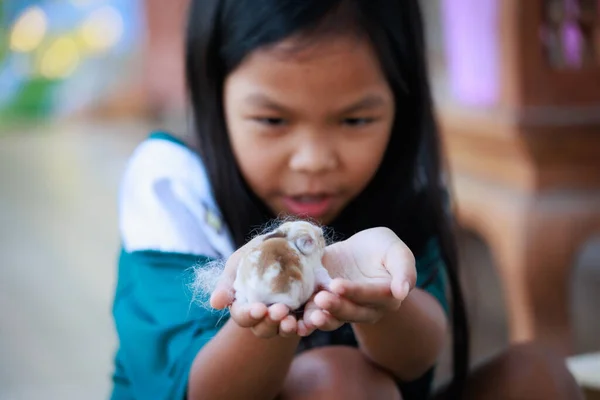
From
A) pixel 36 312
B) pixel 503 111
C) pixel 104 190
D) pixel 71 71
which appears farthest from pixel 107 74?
pixel 503 111

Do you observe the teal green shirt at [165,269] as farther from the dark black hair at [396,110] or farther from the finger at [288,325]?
the finger at [288,325]

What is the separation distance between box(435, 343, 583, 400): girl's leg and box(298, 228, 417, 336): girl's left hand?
13.5 inches

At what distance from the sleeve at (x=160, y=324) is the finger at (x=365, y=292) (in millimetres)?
213

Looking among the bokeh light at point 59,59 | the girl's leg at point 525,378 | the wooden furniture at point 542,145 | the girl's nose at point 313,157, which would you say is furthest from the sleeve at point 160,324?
the bokeh light at point 59,59

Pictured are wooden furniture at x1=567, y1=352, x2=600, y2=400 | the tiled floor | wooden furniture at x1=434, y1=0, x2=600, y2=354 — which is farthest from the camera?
the tiled floor

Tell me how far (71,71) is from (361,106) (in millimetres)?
4045

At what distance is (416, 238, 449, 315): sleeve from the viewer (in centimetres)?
78

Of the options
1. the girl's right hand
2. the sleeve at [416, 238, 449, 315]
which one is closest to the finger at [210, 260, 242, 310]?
the girl's right hand

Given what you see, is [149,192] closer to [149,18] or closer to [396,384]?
[396,384]

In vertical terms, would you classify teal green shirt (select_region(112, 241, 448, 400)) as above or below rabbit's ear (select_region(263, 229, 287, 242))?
below

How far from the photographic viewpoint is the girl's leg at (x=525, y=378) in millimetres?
751

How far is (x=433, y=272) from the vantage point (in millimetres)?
793

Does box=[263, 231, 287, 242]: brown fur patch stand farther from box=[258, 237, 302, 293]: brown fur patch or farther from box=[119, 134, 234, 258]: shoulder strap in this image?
box=[119, 134, 234, 258]: shoulder strap

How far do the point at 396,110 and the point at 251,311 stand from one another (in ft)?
1.26
